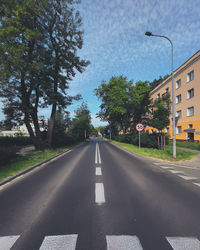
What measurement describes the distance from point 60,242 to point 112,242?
87 cm

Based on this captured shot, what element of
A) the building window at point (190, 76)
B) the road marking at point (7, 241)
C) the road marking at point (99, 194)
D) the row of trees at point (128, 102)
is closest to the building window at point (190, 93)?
the building window at point (190, 76)

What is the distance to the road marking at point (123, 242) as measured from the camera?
74.6 inches

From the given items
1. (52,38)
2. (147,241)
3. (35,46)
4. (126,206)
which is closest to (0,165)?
(126,206)

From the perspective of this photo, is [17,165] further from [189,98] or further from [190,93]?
[190,93]

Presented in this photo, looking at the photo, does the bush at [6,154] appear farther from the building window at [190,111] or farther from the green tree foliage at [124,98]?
the building window at [190,111]

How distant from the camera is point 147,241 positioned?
200 cm

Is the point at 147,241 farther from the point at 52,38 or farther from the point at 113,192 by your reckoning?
the point at 52,38

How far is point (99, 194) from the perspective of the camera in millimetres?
3654

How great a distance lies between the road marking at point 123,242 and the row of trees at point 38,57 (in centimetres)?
989

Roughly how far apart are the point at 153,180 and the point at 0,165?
8054 mm

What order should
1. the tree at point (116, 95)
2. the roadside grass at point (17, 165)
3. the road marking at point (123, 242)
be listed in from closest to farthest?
the road marking at point (123, 242) < the roadside grass at point (17, 165) < the tree at point (116, 95)

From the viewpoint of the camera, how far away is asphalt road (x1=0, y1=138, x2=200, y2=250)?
1999mm

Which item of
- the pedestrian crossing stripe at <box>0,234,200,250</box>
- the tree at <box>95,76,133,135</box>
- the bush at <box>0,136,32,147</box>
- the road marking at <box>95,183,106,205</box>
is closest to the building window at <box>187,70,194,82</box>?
the tree at <box>95,76,133,135</box>

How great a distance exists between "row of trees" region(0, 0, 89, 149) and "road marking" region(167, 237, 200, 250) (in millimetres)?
10518
